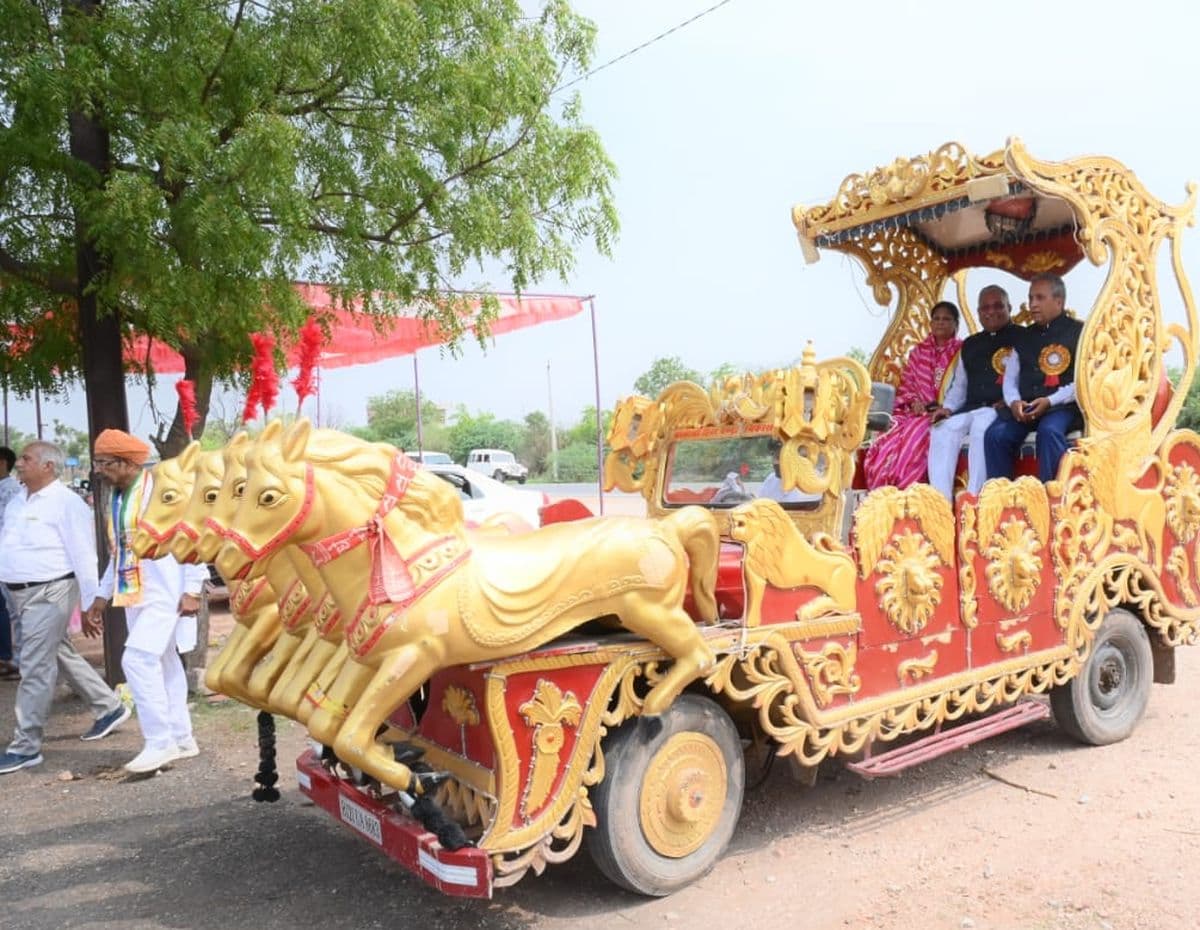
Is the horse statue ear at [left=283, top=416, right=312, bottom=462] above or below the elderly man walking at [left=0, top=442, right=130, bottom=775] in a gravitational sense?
above

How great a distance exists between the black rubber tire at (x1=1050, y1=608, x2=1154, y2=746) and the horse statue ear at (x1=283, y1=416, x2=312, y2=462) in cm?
420

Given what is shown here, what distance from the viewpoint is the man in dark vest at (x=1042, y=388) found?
506cm

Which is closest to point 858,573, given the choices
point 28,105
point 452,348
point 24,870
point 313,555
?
point 313,555

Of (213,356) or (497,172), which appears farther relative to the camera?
(213,356)

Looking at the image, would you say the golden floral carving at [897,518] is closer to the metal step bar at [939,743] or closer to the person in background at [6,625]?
the metal step bar at [939,743]

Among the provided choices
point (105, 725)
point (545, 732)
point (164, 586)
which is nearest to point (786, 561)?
point (545, 732)

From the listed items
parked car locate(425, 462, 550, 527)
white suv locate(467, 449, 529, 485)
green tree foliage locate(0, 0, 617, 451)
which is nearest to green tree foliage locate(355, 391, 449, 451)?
white suv locate(467, 449, 529, 485)

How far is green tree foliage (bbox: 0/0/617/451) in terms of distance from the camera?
19.1 feet

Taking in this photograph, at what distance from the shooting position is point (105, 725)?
6035 mm

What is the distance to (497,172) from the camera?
724 cm

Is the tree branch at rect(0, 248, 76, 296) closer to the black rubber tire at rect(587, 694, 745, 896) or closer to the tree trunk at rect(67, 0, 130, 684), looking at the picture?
the tree trunk at rect(67, 0, 130, 684)

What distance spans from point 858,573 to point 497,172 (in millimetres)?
4478

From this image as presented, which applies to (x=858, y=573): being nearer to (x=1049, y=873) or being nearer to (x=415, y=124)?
(x=1049, y=873)

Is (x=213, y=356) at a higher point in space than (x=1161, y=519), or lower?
higher
